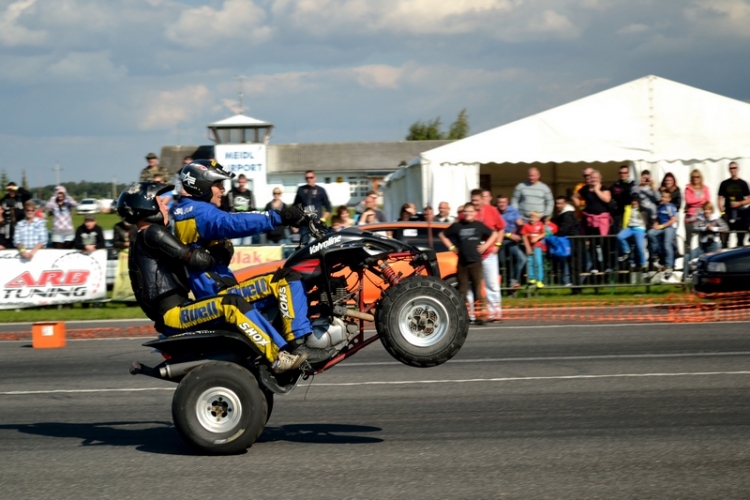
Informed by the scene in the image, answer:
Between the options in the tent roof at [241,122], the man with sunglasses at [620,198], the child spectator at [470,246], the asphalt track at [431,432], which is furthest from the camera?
the tent roof at [241,122]

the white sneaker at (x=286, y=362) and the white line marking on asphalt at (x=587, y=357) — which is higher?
the white sneaker at (x=286, y=362)

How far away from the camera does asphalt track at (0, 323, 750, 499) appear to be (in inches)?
221

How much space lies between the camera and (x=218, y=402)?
6430mm

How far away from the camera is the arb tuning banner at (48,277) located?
17.1 m

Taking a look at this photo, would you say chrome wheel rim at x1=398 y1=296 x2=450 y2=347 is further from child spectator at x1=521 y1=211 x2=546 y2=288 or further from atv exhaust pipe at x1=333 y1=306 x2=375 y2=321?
child spectator at x1=521 y1=211 x2=546 y2=288

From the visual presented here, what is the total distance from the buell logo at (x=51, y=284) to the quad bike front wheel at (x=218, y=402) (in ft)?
37.7

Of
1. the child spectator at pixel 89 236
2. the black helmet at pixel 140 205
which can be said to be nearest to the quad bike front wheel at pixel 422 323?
the black helmet at pixel 140 205

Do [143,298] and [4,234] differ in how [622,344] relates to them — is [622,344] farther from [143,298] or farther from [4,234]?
[4,234]

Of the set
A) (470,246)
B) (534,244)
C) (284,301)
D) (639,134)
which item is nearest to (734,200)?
(639,134)

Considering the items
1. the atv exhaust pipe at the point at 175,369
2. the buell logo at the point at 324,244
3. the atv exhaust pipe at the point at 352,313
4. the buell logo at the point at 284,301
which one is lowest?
the atv exhaust pipe at the point at 175,369

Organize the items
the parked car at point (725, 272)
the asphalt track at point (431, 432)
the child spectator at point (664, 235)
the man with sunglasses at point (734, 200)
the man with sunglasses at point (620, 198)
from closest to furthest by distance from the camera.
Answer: the asphalt track at point (431, 432)
the parked car at point (725, 272)
the child spectator at point (664, 235)
the man with sunglasses at point (734, 200)
the man with sunglasses at point (620, 198)

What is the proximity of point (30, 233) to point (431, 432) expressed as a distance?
12.7 m

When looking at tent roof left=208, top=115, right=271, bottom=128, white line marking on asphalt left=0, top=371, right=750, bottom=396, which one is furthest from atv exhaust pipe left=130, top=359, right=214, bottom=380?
tent roof left=208, top=115, right=271, bottom=128

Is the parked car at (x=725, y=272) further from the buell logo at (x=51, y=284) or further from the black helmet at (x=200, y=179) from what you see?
the buell logo at (x=51, y=284)
